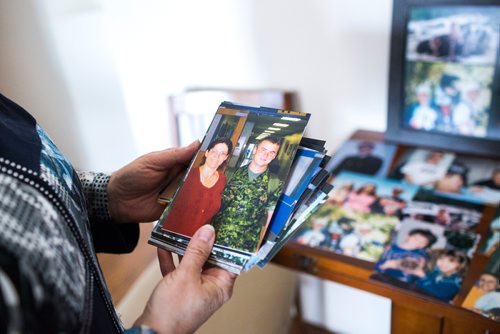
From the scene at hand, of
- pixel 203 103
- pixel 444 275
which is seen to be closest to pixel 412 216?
pixel 444 275

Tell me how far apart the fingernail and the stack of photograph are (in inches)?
0.6

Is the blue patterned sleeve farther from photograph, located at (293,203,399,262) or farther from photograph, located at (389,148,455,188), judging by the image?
photograph, located at (389,148,455,188)

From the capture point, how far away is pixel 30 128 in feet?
1.96

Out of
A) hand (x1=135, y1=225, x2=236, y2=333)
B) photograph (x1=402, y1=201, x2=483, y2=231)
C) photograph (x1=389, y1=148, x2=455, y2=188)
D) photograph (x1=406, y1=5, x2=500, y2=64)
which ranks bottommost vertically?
photograph (x1=402, y1=201, x2=483, y2=231)

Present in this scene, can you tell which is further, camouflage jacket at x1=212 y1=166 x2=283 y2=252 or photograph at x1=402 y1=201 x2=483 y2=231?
photograph at x1=402 y1=201 x2=483 y2=231

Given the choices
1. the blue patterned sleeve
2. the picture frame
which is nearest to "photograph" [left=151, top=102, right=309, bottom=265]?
the blue patterned sleeve

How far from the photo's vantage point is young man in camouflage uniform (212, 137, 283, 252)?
65 cm

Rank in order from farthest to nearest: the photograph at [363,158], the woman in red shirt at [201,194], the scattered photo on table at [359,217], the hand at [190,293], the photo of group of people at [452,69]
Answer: the photograph at [363,158], the photo of group of people at [452,69], the scattered photo on table at [359,217], the woman in red shirt at [201,194], the hand at [190,293]

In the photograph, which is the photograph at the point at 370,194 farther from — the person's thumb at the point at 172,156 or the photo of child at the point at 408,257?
the person's thumb at the point at 172,156

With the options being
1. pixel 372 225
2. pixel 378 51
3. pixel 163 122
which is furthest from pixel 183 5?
pixel 372 225

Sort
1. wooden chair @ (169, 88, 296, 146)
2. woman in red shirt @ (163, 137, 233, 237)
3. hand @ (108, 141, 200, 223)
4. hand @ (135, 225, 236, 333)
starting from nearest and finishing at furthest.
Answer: hand @ (135, 225, 236, 333) → woman in red shirt @ (163, 137, 233, 237) → hand @ (108, 141, 200, 223) → wooden chair @ (169, 88, 296, 146)

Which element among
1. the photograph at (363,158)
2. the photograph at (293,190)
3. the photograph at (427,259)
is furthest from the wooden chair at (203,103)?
the photograph at (293,190)

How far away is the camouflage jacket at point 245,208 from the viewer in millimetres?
645

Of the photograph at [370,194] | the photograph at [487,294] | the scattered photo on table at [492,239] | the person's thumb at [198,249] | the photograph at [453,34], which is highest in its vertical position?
the photograph at [453,34]
